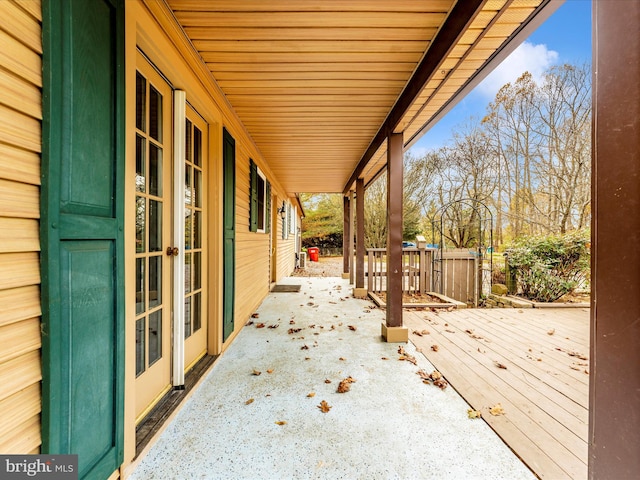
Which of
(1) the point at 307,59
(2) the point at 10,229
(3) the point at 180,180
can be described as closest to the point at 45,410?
(2) the point at 10,229

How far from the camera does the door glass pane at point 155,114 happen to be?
1758 mm

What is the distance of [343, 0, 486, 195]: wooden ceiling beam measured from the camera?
155 centimetres

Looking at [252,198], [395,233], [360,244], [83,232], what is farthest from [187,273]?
[360,244]

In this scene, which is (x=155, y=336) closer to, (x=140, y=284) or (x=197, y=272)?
(x=140, y=284)

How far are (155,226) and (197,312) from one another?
976 millimetres

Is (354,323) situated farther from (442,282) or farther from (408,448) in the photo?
(442,282)

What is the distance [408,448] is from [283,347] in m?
1.65

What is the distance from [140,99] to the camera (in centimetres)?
165

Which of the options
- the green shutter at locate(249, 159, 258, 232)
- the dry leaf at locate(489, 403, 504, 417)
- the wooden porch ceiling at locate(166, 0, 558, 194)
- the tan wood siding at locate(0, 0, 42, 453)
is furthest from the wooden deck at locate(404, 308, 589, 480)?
the green shutter at locate(249, 159, 258, 232)

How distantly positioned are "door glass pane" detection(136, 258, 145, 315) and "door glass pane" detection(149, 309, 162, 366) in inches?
5.6

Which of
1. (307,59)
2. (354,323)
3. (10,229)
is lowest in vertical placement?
(354,323)

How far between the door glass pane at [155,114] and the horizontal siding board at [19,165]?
96 centimetres

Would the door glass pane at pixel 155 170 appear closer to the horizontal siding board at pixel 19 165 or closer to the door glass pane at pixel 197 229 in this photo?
the door glass pane at pixel 197 229

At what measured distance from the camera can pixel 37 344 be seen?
91 cm
